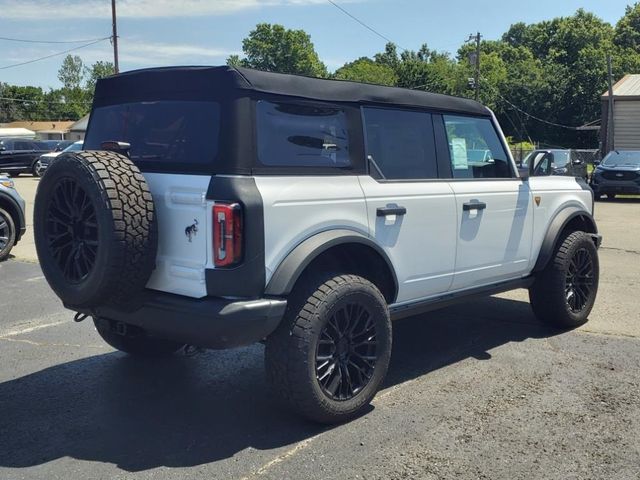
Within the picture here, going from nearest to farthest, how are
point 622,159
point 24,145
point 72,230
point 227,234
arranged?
1. point 227,234
2. point 72,230
3. point 622,159
4. point 24,145

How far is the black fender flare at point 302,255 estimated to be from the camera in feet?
11.5

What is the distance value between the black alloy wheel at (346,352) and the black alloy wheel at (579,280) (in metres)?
2.49

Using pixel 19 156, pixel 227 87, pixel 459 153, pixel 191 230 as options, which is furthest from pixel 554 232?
pixel 19 156

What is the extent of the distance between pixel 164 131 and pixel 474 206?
→ 2237 mm

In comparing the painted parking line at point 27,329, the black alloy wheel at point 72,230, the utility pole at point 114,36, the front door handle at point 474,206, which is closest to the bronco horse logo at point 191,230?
the black alloy wheel at point 72,230

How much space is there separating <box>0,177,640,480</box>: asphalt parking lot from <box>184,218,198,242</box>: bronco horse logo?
1.14 m

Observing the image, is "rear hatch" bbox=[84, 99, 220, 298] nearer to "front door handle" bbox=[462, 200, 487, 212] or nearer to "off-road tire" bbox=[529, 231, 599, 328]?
"front door handle" bbox=[462, 200, 487, 212]

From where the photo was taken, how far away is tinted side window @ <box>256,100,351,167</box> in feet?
12.1

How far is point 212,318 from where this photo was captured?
3.36 metres

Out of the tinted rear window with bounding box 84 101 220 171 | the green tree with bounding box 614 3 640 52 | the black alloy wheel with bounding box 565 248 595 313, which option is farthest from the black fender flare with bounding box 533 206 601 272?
the green tree with bounding box 614 3 640 52

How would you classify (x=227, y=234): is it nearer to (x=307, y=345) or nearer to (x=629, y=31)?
(x=307, y=345)

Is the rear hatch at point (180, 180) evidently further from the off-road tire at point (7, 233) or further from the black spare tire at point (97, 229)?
the off-road tire at point (7, 233)

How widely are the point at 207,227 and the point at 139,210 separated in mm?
372

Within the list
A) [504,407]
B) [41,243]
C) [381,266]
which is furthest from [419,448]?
[41,243]
